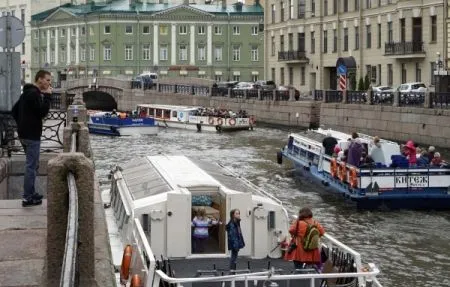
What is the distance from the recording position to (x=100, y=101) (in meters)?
87.1

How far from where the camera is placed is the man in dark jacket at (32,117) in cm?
981

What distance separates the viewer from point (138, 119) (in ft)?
185

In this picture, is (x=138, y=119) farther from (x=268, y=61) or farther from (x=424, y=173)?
(x=424, y=173)

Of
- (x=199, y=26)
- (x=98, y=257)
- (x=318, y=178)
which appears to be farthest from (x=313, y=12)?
(x=98, y=257)

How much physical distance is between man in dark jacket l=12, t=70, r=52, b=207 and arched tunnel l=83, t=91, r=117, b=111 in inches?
2901

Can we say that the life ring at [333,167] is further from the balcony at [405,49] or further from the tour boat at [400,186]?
the balcony at [405,49]

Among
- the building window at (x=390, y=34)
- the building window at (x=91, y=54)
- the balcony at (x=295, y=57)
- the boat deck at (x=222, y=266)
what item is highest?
the building window at (x=91, y=54)

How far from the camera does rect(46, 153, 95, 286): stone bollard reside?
5.75 m

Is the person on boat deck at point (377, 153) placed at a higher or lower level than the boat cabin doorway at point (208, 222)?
higher

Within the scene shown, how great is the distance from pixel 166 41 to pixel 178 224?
3304 inches

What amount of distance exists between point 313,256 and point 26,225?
492 cm

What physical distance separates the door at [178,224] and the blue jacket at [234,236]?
2.59 ft

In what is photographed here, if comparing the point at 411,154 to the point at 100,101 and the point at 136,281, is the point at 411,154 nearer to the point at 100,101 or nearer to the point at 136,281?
the point at 136,281

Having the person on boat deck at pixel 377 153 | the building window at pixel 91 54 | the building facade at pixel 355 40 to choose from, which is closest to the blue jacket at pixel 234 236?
the person on boat deck at pixel 377 153
